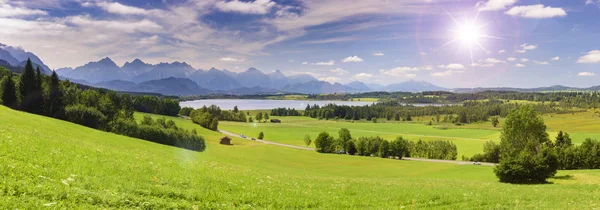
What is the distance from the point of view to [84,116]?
76.5m

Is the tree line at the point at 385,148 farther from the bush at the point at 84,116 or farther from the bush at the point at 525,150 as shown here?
the bush at the point at 84,116

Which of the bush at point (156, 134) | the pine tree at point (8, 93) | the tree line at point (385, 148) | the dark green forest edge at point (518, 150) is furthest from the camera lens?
the tree line at point (385, 148)

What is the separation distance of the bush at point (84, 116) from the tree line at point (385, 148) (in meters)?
70.6

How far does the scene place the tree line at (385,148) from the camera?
106 metres

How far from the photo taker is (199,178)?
16.2m

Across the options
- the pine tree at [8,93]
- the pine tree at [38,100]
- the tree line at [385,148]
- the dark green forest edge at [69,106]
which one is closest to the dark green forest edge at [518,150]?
the tree line at [385,148]

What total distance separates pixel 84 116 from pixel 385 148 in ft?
300

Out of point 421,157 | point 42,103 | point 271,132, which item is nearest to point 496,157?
point 421,157

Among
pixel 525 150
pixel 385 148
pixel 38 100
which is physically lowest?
pixel 385 148

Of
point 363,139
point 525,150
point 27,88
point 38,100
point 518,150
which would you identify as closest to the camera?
point 525,150

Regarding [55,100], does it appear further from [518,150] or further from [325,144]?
[518,150]

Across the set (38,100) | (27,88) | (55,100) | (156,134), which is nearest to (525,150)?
(156,134)

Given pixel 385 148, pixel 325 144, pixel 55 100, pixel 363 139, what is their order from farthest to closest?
1. pixel 363 139
2. pixel 325 144
3. pixel 385 148
4. pixel 55 100

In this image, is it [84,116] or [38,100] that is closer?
[84,116]
